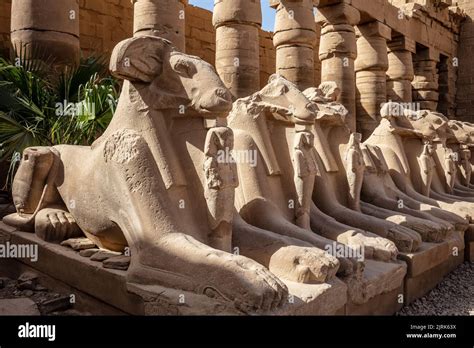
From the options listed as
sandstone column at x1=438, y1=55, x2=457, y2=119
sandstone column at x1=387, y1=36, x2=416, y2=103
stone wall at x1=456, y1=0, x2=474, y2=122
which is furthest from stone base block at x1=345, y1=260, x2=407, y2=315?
stone wall at x1=456, y1=0, x2=474, y2=122

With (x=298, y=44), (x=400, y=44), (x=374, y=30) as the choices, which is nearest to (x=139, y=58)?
(x=298, y=44)

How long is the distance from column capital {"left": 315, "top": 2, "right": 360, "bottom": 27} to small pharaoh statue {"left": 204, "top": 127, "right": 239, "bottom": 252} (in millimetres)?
10750

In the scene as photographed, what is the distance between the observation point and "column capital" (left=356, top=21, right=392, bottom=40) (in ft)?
48.1

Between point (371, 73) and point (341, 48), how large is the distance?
2084mm

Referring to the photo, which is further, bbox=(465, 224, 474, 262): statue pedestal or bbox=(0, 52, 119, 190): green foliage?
bbox=(465, 224, 474, 262): statue pedestal

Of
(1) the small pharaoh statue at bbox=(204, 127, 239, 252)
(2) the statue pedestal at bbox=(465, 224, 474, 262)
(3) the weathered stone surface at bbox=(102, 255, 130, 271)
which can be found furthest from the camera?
(2) the statue pedestal at bbox=(465, 224, 474, 262)

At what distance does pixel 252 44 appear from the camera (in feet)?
34.4

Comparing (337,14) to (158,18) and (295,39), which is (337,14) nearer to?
(295,39)

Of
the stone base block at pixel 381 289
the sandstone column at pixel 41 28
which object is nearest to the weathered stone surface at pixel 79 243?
the stone base block at pixel 381 289

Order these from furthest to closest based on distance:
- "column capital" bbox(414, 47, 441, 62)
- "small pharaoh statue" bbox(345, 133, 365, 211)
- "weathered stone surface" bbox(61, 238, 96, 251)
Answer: "column capital" bbox(414, 47, 441, 62) → "small pharaoh statue" bbox(345, 133, 365, 211) → "weathered stone surface" bbox(61, 238, 96, 251)

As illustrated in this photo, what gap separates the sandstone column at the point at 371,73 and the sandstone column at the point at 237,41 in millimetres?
5357

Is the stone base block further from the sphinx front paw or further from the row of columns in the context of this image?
the row of columns

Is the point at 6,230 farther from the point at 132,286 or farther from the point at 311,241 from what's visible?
the point at 311,241

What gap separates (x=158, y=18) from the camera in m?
8.79
